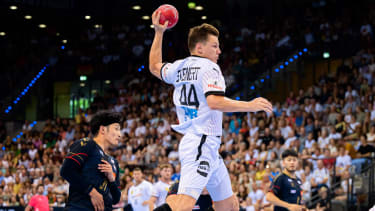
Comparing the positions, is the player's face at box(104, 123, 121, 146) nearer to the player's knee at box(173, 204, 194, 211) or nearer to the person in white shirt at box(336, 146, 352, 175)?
the player's knee at box(173, 204, 194, 211)

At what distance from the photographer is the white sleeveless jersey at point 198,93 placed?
5.29 metres

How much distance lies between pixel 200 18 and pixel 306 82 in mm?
9595

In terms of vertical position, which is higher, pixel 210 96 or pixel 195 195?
pixel 210 96

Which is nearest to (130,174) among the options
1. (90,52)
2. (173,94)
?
(173,94)

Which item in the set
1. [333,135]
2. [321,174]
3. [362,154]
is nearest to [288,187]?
[321,174]

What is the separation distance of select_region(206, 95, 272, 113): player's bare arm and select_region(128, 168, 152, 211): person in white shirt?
25.7 ft

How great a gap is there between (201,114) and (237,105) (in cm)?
44

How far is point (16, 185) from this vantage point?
19.2m

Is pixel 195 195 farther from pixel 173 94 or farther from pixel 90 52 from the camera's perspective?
pixel 90 52

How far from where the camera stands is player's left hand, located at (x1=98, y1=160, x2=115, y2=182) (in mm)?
5664

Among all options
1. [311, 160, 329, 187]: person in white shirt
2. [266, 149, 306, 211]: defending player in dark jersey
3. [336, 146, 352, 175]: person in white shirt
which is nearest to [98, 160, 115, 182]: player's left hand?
[266, 149, 306, 211]: defending player in dark jersey

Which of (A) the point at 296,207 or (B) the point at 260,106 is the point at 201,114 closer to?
(B) the point at 260,106

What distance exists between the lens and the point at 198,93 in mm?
5387

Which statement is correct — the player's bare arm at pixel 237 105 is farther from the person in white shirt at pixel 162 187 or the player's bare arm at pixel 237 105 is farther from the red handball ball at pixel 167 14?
the person in white shirt at pixel 162 187
